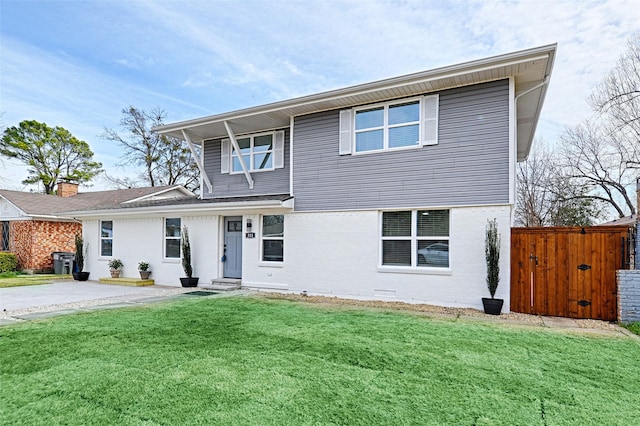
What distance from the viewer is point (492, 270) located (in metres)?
7.84

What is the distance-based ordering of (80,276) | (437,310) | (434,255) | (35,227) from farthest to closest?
(35,227), (80,276), (434,255), (437,310)

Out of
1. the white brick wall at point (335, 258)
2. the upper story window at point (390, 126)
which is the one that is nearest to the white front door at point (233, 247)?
the white brick wall at point (335, 258)

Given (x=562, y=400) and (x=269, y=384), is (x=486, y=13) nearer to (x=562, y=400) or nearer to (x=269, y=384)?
(x=562, y=400)

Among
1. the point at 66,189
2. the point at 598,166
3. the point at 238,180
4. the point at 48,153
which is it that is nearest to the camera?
the point at 238,180

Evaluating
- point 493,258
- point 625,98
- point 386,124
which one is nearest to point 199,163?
point 386,124

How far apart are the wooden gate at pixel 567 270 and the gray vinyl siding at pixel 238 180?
649 centimetres

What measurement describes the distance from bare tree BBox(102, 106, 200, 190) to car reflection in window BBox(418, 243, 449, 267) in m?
21.8

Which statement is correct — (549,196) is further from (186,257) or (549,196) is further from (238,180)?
(186,257)

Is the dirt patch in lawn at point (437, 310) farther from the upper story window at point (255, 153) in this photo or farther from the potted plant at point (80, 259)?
the potted plant at point (80, 259)

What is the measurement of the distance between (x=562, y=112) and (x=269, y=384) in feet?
79.8

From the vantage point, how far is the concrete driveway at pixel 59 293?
871 centimetres

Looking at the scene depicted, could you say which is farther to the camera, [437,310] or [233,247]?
[233,247]

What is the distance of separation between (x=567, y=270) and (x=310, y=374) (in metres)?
6.29

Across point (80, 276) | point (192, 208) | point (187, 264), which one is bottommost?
point (80, 276)
